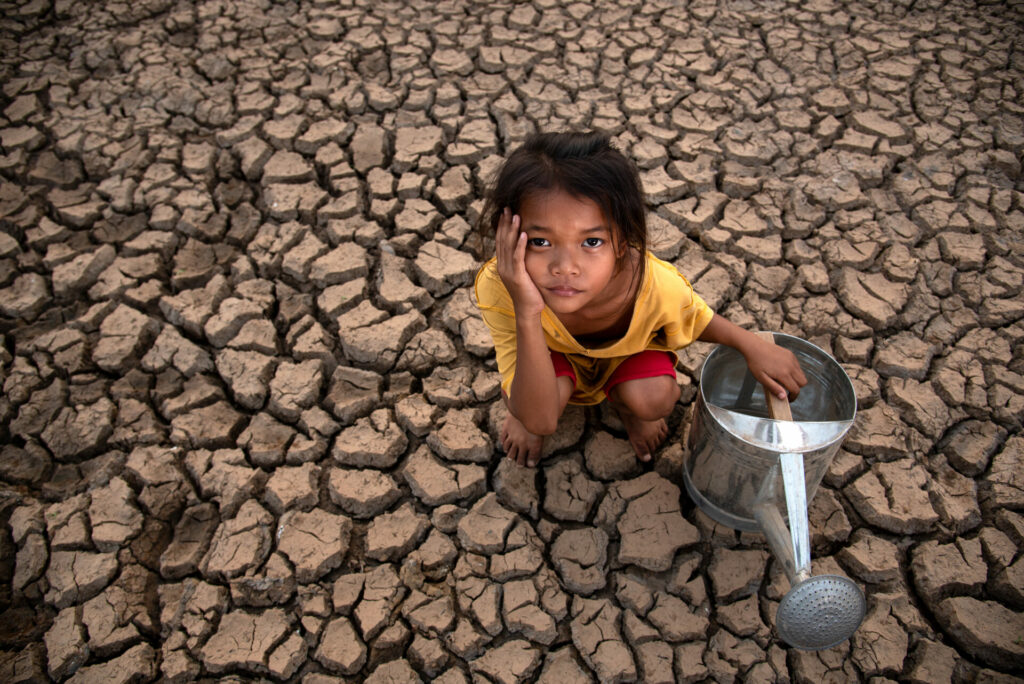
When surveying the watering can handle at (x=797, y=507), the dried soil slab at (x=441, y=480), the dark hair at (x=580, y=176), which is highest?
the dark hair at (x=580, y=176)

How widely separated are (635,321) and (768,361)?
368mm

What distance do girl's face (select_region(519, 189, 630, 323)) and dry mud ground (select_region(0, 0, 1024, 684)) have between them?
0.73 meters

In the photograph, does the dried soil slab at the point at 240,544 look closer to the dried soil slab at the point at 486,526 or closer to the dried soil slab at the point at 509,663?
the dried soil slab at the point at 486,526

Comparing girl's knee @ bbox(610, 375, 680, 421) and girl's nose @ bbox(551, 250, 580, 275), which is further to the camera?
girl's knee @ bbox(610, 375, 680, 421)

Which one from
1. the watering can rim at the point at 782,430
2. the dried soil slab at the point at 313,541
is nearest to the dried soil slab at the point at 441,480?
the dried soil slab at the point at 313,541

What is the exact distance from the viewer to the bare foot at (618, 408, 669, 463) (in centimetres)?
217

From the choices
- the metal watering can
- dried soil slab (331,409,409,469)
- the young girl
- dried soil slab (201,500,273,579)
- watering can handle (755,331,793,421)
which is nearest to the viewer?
the metal watering can

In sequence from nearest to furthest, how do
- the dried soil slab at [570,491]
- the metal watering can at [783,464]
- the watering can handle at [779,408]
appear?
the metal watering can at [783,464]
the watering can handle at [779,408]
the dried soil slab at [570,491]

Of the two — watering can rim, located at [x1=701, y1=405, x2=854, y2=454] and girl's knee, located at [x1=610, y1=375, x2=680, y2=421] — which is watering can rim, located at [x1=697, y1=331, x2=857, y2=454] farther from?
girl's knee, located at [x1=610, y1=375, x2=680, y2=421]

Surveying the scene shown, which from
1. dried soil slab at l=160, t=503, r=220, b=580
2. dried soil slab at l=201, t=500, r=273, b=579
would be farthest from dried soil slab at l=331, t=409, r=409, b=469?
dried soil slab at l=160, t=503, r=220, b=580

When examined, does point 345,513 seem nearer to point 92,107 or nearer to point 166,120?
point 166,120

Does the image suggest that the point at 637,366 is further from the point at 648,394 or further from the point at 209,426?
the point at 209,426

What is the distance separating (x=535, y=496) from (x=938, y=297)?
67.3 inches

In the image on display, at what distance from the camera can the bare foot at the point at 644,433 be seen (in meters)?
2.17
